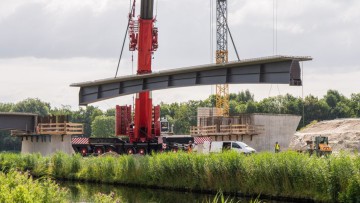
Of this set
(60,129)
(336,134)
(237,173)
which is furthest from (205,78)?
(60,129)

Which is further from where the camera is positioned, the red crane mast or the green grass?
the red crane mast

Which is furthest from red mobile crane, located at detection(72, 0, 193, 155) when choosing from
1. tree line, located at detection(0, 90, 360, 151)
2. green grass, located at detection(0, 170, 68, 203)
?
tree line, located at detection(0, 90, 360, 151)

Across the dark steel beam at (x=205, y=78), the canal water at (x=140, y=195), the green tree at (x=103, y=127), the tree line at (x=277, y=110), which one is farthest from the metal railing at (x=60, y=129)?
the green tree at (x=103, y=127)

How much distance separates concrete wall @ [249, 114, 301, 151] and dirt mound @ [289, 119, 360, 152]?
1365 millimetres

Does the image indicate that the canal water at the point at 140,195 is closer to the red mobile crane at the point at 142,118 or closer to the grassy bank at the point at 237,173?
the grassy bank at the point at 237,173

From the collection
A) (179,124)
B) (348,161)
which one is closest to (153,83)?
(348,161)

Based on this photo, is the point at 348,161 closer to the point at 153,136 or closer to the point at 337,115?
the point at 153,136

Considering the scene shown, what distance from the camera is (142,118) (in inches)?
2403

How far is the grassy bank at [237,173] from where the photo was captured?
29.9 meters

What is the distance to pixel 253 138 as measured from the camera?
218ft

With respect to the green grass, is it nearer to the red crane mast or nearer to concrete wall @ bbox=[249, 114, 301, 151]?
the red crane mast

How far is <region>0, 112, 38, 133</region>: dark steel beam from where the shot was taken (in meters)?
68.1

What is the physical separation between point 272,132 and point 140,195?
105 feet

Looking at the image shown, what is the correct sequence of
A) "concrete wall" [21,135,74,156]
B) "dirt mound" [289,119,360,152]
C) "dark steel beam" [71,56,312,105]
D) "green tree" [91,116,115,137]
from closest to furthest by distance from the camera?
1. "dark steel beam" [71,56,312,105]
2. "dirt mound" [289,119,360,152]
3. "concrete wall" [21,135,74,156]
4. "green tree" [91,116,115,137]
